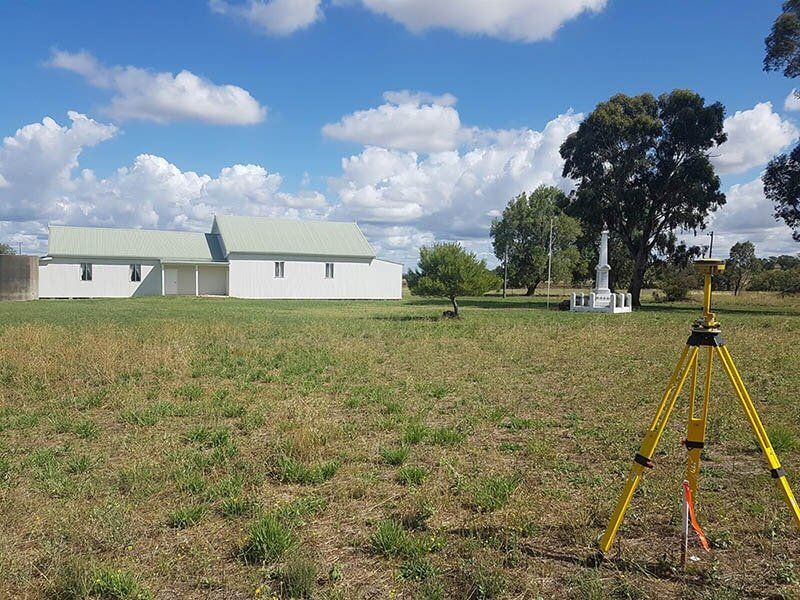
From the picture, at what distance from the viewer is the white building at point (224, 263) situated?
37250 mm

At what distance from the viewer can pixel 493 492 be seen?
4.67 meters

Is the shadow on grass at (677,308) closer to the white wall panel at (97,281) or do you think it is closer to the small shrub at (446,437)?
the white wall panel at (97,281)

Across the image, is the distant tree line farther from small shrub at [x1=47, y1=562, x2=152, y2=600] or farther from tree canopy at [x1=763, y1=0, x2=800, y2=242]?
small shrub at [x1=47, y1=562, x2=152, y2=600]

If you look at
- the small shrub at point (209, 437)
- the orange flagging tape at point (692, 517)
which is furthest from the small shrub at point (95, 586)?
the orange flagging tape at point (692, 517)

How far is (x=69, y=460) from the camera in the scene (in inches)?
217

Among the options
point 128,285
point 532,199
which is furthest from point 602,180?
point 128,285

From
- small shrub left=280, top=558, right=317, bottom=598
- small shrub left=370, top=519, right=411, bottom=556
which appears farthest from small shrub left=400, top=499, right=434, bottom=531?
small shrub left=280, top=558, right=317, bottom=598

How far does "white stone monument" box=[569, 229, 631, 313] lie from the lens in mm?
28938

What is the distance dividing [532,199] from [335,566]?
177ft

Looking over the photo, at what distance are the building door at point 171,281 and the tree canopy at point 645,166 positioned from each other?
26.7m

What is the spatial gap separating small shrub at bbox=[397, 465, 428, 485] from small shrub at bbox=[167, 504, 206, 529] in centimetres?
168

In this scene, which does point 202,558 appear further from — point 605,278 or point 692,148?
point 692,148

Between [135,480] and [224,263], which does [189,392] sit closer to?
[135,480]

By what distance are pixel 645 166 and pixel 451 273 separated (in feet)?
63.5
